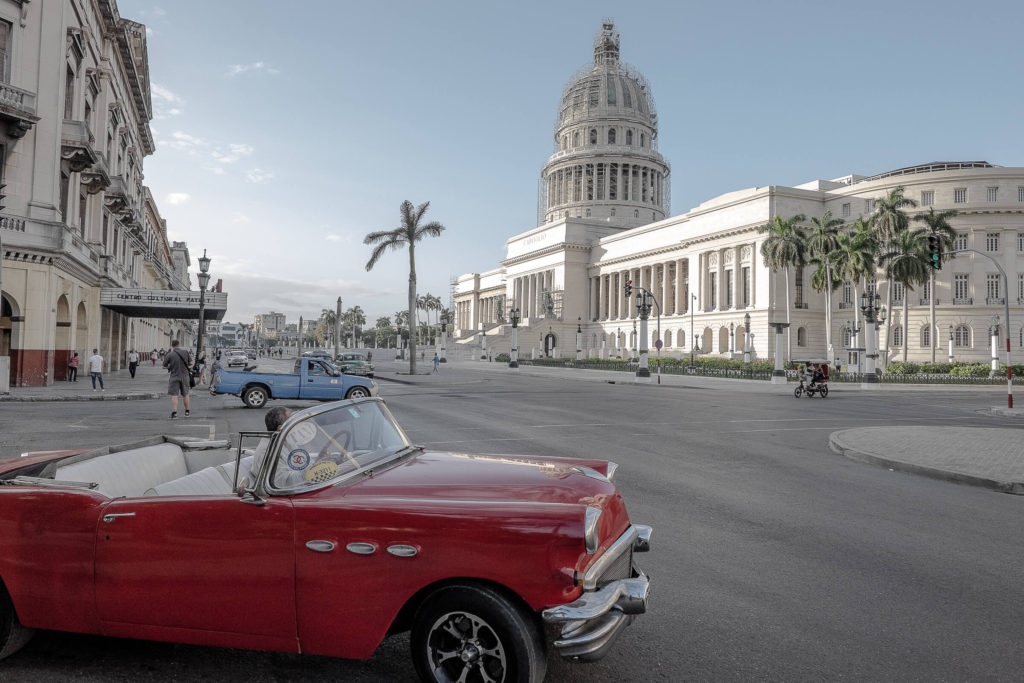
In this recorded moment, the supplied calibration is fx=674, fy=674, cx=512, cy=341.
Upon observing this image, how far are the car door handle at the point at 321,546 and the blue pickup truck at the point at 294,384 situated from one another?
56.0 feet

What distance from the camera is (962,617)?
14.5ft

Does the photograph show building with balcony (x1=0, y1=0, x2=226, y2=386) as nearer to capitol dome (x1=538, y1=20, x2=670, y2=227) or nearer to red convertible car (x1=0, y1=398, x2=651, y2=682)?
red convertible car (x1=0, y1=398, x2=651, y2=682)

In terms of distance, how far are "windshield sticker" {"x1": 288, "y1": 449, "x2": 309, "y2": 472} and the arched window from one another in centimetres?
6607

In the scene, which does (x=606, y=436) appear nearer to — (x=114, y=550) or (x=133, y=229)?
(x=114, y=550)

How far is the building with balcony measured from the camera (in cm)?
2248

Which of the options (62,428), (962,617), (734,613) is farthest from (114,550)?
(62,428)

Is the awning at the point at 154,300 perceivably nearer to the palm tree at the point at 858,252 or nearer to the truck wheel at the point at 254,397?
the truck wheel at the point at 254,397

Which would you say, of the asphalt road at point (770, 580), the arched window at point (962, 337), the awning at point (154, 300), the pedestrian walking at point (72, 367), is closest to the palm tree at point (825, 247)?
the arched window at point (962, 337)

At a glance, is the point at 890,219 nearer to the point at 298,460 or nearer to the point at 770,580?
the point at 770,580

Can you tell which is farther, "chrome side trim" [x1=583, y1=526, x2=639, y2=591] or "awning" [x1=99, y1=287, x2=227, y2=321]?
"awning" [x1=99, y1=287, x2=227, y2=321]

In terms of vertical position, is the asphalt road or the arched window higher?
the arched window

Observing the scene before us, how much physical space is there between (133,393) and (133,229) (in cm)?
2517

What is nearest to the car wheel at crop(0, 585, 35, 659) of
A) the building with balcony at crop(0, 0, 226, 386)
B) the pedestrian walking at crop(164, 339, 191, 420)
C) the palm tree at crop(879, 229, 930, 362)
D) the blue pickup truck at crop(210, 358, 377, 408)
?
the pedestrian walking at crop(164, 339, 191, 420)

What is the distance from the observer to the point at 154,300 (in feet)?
113
